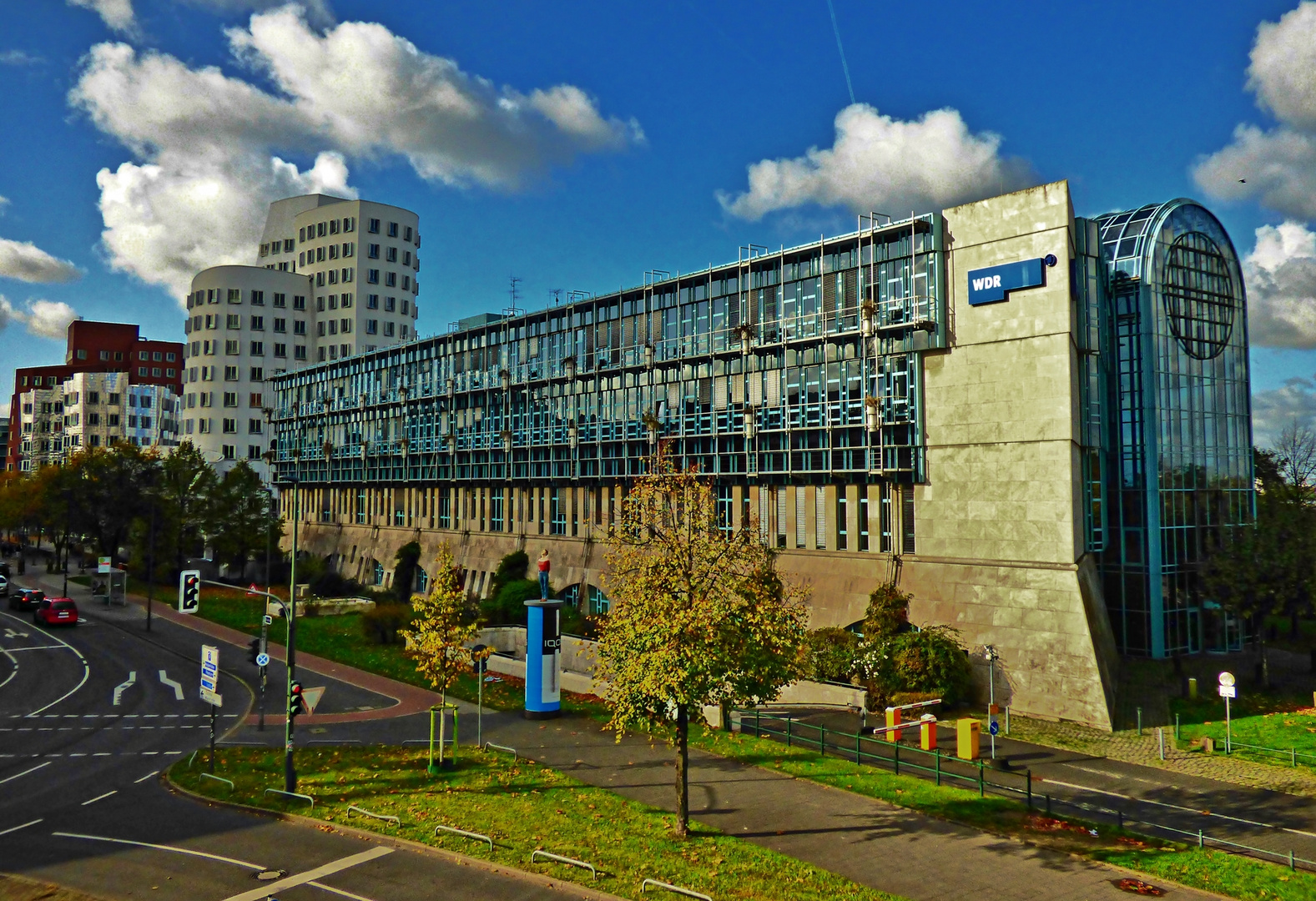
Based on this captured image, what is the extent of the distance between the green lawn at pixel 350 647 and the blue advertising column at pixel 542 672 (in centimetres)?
148

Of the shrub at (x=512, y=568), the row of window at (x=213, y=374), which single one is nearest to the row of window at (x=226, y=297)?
the row of window at (x=213, y=374)

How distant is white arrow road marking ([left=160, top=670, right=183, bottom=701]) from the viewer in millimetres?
41062

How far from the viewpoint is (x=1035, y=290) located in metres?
38.6

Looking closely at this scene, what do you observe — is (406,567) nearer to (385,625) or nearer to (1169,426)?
(385,625)

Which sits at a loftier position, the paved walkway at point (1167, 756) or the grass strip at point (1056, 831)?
the grass strip at point (1056, 831)

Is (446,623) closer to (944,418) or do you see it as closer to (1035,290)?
(944,418)

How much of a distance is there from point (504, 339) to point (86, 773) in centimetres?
4941

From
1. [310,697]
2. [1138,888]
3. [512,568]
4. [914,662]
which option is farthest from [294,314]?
[1138,888]

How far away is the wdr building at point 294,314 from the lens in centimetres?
11931

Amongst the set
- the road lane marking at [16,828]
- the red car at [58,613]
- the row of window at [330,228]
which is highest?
the row of window at [330,228]

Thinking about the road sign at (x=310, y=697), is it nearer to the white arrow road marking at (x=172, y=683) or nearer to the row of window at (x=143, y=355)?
the white arrow road marking at (x=172, y=683)

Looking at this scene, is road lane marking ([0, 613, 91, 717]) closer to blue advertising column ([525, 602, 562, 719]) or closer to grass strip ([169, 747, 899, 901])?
grass strip ([169, 747, 899, 901])

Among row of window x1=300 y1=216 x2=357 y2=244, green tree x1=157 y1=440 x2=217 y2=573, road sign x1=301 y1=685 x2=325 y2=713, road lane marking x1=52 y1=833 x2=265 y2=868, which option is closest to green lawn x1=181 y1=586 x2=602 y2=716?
green tree x1=157 y1=440 x2=217 y2=573

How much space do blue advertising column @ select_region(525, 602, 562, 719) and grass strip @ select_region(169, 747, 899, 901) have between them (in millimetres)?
6000
